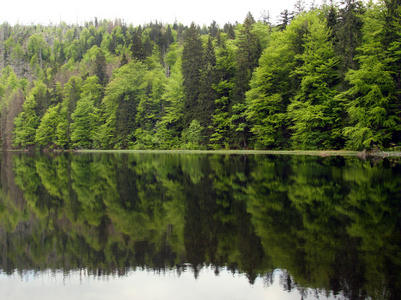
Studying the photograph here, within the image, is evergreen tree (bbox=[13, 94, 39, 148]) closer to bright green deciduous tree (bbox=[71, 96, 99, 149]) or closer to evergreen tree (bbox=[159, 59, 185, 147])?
bright green deciduous tree (bbox=[71, 96, 99, 149])

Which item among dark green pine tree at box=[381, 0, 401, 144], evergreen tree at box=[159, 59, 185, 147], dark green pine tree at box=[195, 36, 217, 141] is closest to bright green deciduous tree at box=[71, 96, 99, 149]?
evergreen tree at box=[159, 59, 185, 147]

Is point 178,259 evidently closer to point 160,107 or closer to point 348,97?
point 348,97

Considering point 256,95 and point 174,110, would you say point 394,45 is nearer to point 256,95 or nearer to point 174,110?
point 256,95

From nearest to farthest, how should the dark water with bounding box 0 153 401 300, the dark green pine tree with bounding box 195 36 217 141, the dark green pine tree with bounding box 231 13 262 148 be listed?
the dark water with bounding box 0 153 401 300
the dark green pine tree with bounding box 231 13 262 148
the dark green pine tree with bounding box 195 36 217 141

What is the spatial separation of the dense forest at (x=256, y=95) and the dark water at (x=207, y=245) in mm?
24384

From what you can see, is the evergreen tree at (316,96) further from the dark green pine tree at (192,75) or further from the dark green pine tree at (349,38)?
the dark green pine tree at (192,75)

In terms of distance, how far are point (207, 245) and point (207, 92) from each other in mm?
51885

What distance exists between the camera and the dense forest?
118 ft

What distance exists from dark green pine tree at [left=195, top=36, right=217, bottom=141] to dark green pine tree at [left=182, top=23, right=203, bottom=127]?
2077mm

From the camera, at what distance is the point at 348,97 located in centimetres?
3934

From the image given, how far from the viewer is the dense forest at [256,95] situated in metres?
35.9

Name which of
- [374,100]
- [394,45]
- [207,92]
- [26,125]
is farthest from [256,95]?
[26,125]

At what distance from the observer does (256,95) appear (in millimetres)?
50469

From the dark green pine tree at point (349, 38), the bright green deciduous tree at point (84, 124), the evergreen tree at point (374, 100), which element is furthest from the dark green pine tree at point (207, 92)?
the bright green deciduous tree at point (84, 124)
